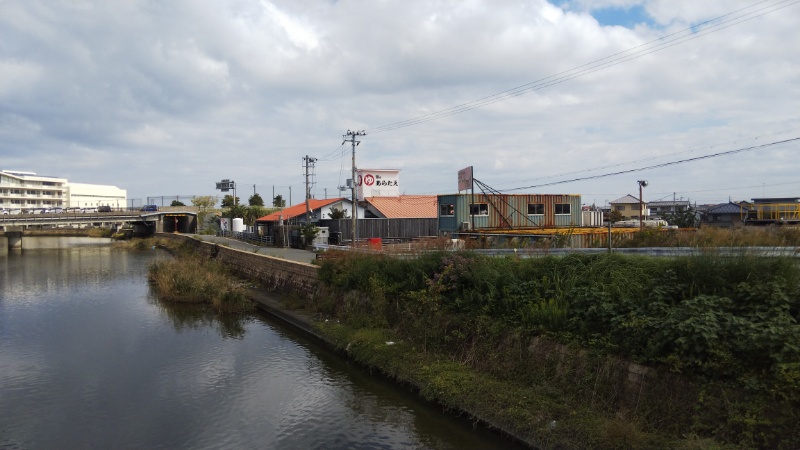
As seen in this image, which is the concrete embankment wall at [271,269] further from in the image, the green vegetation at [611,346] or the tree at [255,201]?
the tree at [255,201]

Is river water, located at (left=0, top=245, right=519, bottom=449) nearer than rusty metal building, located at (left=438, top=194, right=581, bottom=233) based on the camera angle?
Yes

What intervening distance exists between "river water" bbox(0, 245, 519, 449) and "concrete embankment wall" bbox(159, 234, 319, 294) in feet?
7.65

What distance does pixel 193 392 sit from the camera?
40.9 ft

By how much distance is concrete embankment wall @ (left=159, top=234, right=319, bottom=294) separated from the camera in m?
22.1

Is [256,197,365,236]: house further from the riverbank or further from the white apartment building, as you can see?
the white apartment building

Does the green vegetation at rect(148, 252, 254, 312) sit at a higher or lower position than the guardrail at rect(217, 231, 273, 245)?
lower

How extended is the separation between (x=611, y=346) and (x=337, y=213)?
41667 mm

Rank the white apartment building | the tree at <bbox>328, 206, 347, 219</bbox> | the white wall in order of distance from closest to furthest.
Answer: the tree at <bbox>328, 206, 347, 219</bbox> < the white apartment building < the white wall

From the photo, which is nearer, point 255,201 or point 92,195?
point 255,201

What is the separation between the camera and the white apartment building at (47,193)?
4466 inches

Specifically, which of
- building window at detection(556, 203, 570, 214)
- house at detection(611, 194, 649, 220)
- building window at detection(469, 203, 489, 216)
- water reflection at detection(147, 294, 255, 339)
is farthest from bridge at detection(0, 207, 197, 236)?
house at detection(611, 194, 649, 220)

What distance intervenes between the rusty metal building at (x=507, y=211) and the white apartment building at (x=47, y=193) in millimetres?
105151

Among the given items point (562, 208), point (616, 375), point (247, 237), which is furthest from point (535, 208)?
point (247, 237)

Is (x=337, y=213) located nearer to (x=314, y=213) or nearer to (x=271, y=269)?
(x=314, y=213)
